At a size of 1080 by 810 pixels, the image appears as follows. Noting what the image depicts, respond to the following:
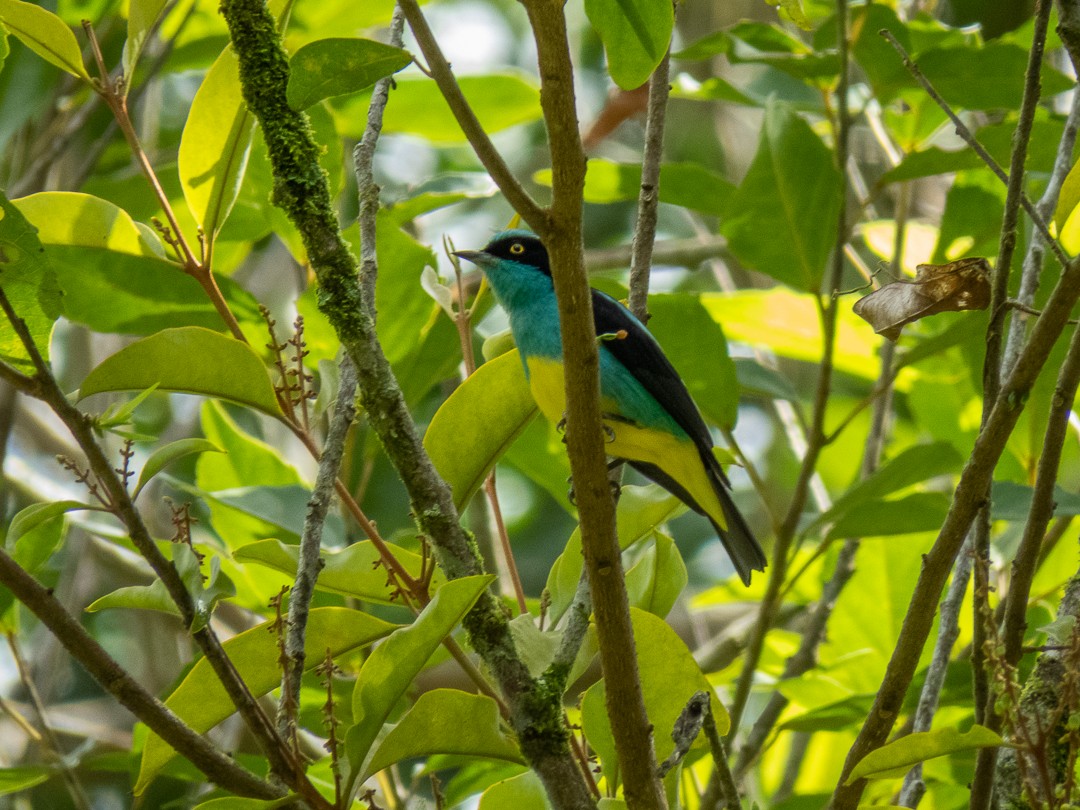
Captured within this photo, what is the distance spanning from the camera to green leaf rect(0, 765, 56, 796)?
246 centimetres

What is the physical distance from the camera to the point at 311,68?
171 cm

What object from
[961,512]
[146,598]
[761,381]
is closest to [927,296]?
[961,512]

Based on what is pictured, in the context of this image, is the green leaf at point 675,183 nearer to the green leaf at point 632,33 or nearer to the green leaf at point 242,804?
the green leaf at point 632,33

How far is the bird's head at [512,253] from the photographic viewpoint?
12.3 ft

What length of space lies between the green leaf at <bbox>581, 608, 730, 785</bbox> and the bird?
3.67 feet

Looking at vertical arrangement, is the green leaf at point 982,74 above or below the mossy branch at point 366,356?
above

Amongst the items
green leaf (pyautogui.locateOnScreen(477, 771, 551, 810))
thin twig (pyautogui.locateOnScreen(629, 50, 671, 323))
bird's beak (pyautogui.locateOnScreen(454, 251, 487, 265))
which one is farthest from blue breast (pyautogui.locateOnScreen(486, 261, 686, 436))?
green leaf (pyautogui.locateOnScreen(477, 771, 551, 810))

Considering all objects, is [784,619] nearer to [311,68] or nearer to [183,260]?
[183,260]

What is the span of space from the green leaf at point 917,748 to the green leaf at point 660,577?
0.65m

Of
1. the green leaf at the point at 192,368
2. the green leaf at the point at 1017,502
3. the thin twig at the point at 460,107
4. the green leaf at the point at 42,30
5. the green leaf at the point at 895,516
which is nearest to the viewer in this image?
the thin twig at the point at 460,107

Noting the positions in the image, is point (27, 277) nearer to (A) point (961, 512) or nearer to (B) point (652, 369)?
(A) point (961, 512)

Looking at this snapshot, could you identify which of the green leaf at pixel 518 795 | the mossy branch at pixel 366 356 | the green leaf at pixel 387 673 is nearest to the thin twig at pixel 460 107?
the mossy branch at pixel 366 356

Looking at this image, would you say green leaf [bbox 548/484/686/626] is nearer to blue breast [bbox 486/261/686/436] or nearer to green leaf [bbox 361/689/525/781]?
green leaf [bbox 361/689/525/781]

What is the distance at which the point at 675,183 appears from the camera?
3.71 metres
